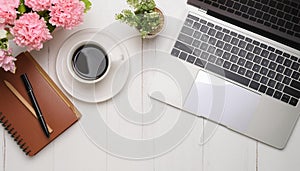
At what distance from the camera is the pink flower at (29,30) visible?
92cm

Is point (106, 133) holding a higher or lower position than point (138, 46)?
lower

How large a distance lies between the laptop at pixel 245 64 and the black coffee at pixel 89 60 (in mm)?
143

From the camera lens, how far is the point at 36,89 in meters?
1.03

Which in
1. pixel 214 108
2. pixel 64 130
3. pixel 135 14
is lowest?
pixel 64 130

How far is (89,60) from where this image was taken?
1017mm

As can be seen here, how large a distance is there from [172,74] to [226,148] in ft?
0.62

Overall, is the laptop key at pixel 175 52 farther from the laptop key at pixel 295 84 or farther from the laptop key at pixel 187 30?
the laptop key at pixel 295 84

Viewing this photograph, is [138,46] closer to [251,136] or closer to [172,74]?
[172,74]

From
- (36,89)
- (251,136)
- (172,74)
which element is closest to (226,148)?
(251,136)

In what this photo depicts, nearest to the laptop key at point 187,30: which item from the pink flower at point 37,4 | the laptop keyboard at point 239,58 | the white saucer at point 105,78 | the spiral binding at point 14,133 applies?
the laptop keyboard at point 239,58

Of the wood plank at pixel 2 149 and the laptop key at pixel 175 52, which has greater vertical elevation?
the laptop key at pixel 175 52

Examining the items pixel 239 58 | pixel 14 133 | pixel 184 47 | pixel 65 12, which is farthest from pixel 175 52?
pixel 14 133

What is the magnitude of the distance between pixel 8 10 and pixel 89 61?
192mm

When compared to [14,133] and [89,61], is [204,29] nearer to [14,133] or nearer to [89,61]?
[89,61]
